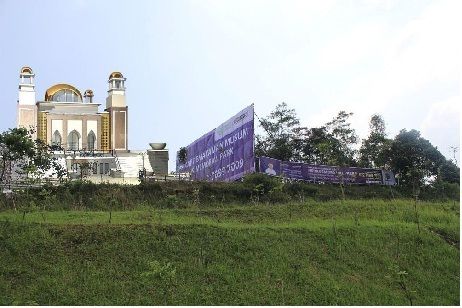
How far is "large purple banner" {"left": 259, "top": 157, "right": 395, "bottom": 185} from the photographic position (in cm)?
2964

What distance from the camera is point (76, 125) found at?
4594cm

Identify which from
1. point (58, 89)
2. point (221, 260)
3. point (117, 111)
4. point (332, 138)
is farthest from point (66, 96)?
point (221, 260)

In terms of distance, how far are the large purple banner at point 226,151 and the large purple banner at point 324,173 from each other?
1.17 m

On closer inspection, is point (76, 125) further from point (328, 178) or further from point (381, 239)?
point (381, 239)

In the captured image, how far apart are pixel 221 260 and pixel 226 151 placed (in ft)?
42.8

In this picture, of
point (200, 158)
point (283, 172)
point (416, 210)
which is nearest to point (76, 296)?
point (416, 210)

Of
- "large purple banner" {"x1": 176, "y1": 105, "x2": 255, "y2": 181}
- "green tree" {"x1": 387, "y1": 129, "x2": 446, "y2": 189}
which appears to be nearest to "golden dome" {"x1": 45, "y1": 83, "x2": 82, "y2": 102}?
"large purple banner" {"x1": 176, "y1": 105, "x2": 255, "y2": 181}

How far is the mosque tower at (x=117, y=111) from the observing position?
4606 centimetres

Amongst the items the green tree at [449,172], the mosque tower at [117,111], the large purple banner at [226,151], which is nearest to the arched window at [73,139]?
the mosque tower at [117,111]

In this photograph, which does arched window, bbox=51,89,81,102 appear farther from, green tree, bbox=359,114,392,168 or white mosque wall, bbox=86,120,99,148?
green tree, bbox=359,114,392,168

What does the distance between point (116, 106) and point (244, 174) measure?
2078 centimetres

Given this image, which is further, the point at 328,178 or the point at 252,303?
the point at 328,178

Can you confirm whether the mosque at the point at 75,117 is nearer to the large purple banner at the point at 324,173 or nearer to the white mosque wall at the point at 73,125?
the white mosque wall at the point at 73,125

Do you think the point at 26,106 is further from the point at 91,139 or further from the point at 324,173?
the point at 324,173
